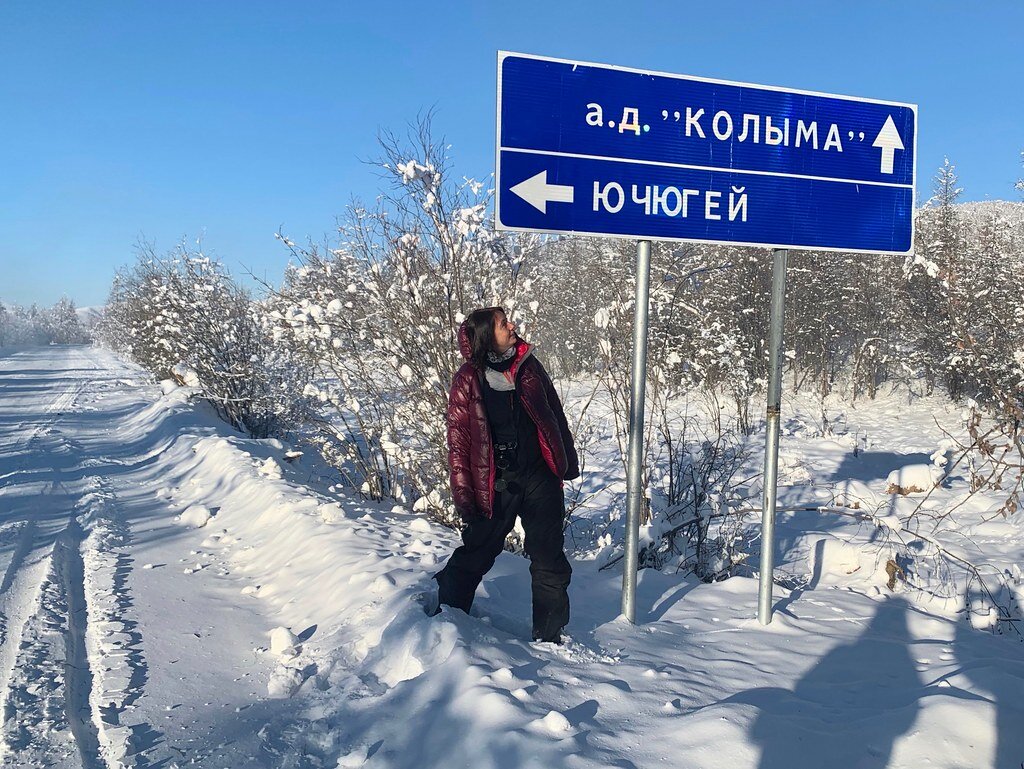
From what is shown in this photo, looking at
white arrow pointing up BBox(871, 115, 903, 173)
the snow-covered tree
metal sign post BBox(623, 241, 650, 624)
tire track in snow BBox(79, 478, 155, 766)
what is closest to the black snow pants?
metal sign post BBox(623, 241, 650, 624)

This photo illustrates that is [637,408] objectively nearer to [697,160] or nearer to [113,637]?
[697,160]

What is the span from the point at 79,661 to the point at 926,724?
12.4 ft

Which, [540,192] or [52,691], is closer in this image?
[52,691]

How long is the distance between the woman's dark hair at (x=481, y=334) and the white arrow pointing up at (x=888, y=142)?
89.2 inches

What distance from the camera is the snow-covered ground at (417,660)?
2527 millimetres

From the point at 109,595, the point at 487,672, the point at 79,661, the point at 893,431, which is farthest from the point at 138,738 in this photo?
the point at 893,431

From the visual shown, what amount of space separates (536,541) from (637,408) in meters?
0.87

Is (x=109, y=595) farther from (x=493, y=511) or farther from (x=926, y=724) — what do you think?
(x=926, y=724)

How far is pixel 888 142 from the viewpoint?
383cm

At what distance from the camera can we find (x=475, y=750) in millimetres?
2383

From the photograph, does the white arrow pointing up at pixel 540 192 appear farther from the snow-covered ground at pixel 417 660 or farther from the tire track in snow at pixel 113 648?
the tire track in snow at pixel 113 648

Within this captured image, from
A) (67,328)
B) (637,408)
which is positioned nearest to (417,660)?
(637,408)

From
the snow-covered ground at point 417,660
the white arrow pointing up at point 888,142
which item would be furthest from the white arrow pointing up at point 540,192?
the snow-covered ground at point 417,660

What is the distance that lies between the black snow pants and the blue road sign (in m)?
1.27
